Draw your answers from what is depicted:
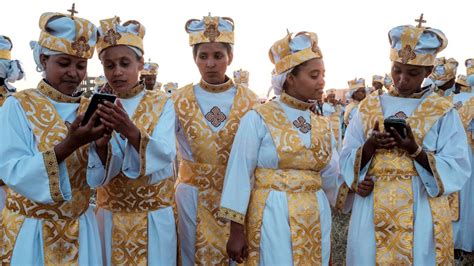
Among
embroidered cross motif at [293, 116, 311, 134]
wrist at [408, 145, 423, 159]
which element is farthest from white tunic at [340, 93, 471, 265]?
embroidered cross motif at [293, 116, 311, 134]

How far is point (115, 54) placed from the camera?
3611mm

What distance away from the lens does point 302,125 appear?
145 inches

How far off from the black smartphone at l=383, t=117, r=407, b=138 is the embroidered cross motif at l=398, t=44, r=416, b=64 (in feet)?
1.52

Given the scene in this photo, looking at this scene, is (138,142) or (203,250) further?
(203,250)

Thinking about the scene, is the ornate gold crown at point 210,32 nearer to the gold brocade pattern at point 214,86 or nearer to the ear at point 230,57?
the ear at point 230,57

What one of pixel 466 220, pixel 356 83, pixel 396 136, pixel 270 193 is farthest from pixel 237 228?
pixel 356 83

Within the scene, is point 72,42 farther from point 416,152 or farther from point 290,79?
point 416,152

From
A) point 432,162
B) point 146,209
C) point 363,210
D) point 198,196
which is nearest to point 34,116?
point 146,209

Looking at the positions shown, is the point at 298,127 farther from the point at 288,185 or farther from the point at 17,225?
the point at 17,225

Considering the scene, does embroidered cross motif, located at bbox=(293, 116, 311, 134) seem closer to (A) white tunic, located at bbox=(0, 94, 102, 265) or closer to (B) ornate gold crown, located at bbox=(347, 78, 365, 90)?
(A) white tunic, located at bbox=(0, 94, 102, 265)

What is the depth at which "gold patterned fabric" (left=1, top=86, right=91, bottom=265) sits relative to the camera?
3041 millimetres

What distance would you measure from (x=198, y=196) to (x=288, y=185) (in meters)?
0.93

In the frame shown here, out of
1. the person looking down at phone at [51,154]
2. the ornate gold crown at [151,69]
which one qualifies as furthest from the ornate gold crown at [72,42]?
the ornate gold crown at [151,69]

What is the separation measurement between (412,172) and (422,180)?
8cm
